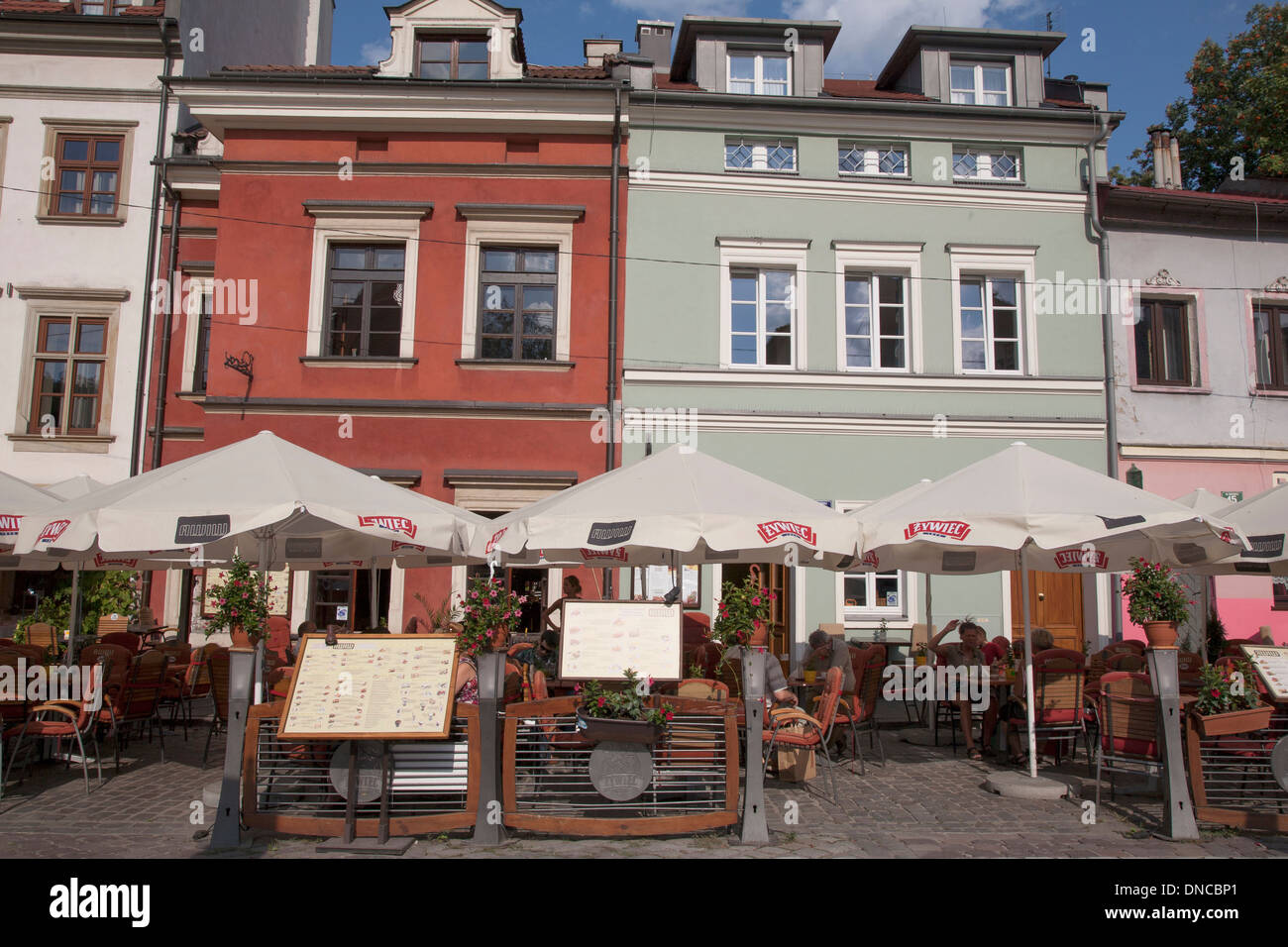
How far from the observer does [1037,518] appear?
7871 millimetres

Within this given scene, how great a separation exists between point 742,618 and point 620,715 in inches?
45.7

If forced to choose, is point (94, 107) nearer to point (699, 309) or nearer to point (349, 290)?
point (349, 290)

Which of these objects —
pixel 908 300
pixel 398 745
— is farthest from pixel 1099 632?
pixel 398 745

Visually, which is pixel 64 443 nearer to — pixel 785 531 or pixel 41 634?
pixel 41 634

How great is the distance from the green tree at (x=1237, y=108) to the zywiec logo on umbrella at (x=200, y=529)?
22.0 m

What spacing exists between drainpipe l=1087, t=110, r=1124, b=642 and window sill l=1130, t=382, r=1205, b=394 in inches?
22.0

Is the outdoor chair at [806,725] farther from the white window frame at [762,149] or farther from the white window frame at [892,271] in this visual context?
the white window frame at [762,149]

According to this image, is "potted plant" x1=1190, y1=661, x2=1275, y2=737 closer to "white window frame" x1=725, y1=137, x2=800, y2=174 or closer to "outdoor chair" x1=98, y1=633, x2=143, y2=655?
"outdoor chair" x1=98, y1=633, x2=143, y2=655

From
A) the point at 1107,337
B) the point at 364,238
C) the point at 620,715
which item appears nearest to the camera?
the point at 620,715

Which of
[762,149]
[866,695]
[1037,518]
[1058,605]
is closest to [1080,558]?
[1037,518]

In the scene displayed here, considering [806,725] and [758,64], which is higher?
[758,64]

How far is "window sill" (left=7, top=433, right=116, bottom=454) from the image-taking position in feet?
54.1

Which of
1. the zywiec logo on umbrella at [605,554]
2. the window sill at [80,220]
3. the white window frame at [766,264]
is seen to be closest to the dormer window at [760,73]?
the white window frame at [766,264]

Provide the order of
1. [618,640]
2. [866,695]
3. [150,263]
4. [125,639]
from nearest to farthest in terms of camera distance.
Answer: [618,640] → [866,695] → [125,639] → [150,263]
